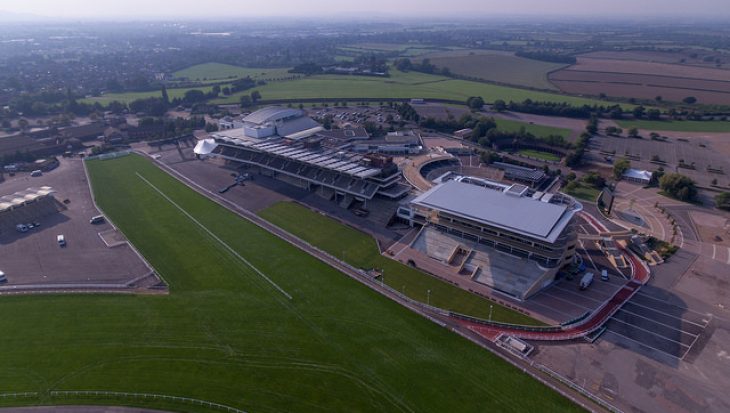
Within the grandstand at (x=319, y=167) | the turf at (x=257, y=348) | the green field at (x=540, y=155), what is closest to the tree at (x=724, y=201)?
the green field at (x=540, y=155)

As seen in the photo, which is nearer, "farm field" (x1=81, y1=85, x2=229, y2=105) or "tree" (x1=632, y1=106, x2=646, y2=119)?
"tree" (x1=632, y1=106, x2=646, y2=119)

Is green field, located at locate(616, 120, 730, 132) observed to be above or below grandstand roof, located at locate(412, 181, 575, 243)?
below

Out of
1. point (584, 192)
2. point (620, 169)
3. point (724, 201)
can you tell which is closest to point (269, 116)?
point (584, 192)

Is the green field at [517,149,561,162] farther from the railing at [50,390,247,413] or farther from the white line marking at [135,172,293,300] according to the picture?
the railing at [50,390,247,413]

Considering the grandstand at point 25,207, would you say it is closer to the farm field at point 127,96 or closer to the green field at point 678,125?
the farm field at point 127,96

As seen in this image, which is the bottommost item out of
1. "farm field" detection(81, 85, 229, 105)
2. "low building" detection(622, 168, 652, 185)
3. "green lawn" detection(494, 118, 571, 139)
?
"low building" detection(622, 168, 652, 185)

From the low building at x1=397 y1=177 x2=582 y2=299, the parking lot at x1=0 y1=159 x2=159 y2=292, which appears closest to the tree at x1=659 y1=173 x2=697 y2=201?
the low building at x1=397 y1=177 x2=582 y2=299
